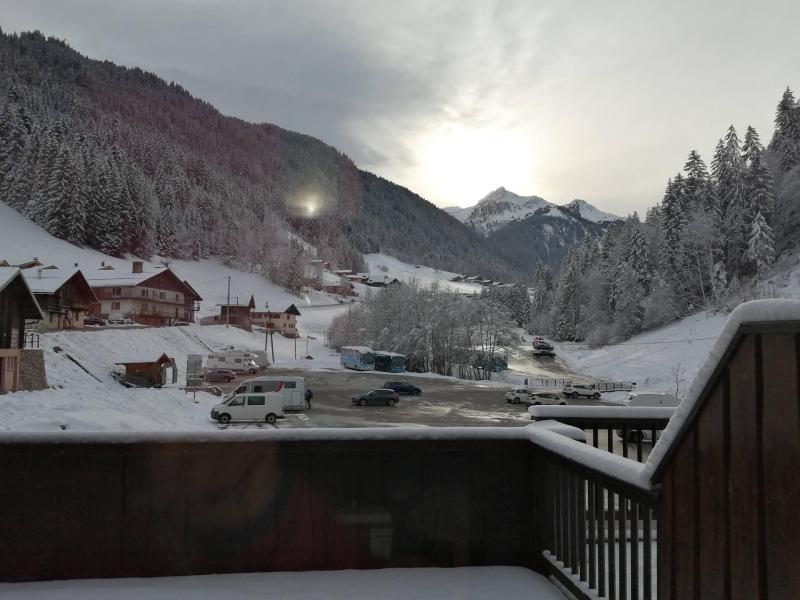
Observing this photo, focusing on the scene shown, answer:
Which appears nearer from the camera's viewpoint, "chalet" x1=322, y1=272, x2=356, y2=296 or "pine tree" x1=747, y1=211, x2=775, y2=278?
"pine tree" x1=747, y1=211, x2=775, y2=278

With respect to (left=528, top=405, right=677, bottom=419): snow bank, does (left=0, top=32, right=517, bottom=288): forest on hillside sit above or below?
above

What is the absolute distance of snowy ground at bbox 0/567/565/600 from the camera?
13.4 feet

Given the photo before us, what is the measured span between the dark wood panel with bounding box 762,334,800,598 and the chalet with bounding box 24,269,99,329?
158 ft

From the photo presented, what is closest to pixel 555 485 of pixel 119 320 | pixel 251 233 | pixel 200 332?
pixel 119 320

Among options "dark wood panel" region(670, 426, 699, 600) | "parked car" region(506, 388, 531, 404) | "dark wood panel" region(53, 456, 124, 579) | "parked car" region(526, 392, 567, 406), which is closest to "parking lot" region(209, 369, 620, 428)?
"parked car" region(506, 388, 531, 404)

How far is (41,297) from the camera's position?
139 feet

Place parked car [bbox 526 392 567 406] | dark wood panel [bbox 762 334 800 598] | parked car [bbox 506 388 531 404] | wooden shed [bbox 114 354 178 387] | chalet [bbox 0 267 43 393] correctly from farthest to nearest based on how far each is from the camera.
A: parked car [bbox 506 388 531 404]
parked car [bbox 526 392 567 406]
wooden shed [bbox 114 354 178 387]
chalet [bbox 0 267 43 393]
dark wood panel [bbox 762 334 800 598]

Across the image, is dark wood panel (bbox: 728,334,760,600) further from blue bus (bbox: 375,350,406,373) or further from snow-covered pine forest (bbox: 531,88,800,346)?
snow-covered pine forest (bbox: 531,88,800,346)

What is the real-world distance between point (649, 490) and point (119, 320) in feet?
210

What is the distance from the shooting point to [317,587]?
13.9 ft

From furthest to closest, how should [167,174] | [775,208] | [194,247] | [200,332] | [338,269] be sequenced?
[338,269]
[167,174]
[194,247]
[200,332]
[775,208]

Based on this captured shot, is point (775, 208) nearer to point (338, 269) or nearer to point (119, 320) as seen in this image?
point (119, 320)

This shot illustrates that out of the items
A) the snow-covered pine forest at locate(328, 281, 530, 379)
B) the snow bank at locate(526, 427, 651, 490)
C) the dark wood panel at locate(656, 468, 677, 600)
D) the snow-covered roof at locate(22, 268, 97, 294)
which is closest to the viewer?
the dark wood panel at locate(656, 468, 677, 600)

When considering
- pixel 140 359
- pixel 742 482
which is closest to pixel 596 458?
pixel 742 482
